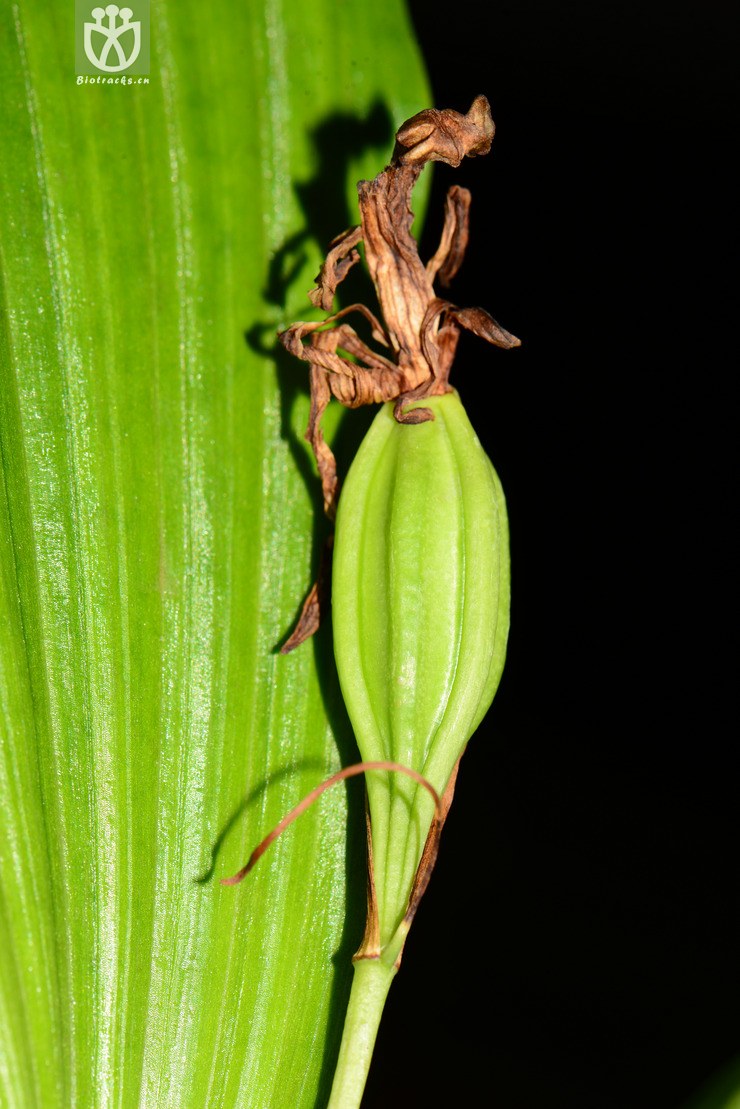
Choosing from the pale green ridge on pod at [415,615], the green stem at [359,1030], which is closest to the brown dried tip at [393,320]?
the pale green ridge on pod at [415,615]

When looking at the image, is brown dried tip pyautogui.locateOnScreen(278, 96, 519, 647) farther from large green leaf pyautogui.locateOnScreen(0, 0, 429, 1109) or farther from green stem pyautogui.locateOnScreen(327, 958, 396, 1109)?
green stem pyautogui.locateOnScreen(327, 958, 396, 1109)

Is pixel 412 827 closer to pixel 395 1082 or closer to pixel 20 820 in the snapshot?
pixel 20 820

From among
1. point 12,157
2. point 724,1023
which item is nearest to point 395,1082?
point 724,1023

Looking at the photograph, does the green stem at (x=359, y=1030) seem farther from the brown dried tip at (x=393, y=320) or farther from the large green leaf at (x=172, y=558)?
the brown dried tip at (x=393, y=320)

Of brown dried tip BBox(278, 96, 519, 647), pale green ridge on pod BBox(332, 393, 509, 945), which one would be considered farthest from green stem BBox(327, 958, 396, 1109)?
brown dried tip BBox(278, 96, 519, 647)

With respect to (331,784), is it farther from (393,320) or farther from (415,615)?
(393,320)

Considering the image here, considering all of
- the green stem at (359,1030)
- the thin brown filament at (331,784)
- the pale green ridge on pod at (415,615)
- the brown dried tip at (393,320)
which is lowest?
the green stem at (359,1030)

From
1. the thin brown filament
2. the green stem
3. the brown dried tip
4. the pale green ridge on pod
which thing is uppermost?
the brown dried tip
